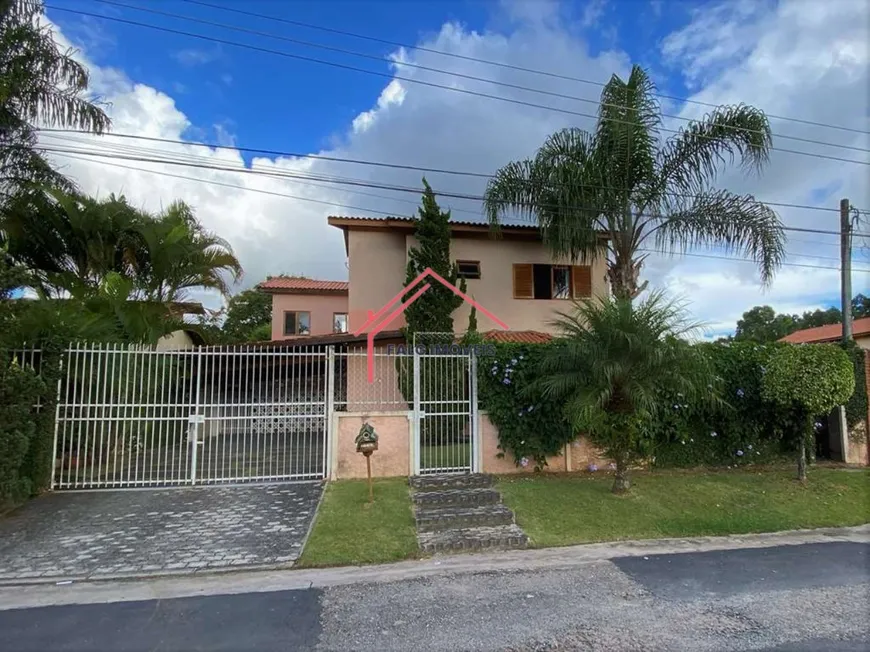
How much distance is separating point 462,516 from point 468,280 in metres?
8.92

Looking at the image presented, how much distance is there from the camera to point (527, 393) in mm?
8188

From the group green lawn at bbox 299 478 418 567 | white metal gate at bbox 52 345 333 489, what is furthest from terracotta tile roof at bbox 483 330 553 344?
green lawn at bbox 299 478 418 567

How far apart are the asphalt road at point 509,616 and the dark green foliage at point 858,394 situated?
670cm

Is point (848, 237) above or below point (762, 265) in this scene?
above

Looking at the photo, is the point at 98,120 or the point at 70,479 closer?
the point at 70,479

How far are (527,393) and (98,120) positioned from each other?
33.5ft

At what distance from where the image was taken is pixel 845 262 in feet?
35.7

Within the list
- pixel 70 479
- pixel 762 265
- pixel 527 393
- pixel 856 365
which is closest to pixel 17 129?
pixel 70 479

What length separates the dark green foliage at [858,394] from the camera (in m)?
9.72

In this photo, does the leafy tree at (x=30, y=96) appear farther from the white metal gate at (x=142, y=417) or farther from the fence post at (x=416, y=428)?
the fence post at (x=416, y=428)

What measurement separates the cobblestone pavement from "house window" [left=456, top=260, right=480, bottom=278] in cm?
825

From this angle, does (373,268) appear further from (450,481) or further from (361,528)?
(361,528)

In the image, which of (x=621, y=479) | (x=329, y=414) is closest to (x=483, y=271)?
(x=329, y=414)

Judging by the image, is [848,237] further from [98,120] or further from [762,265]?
[98,120]
